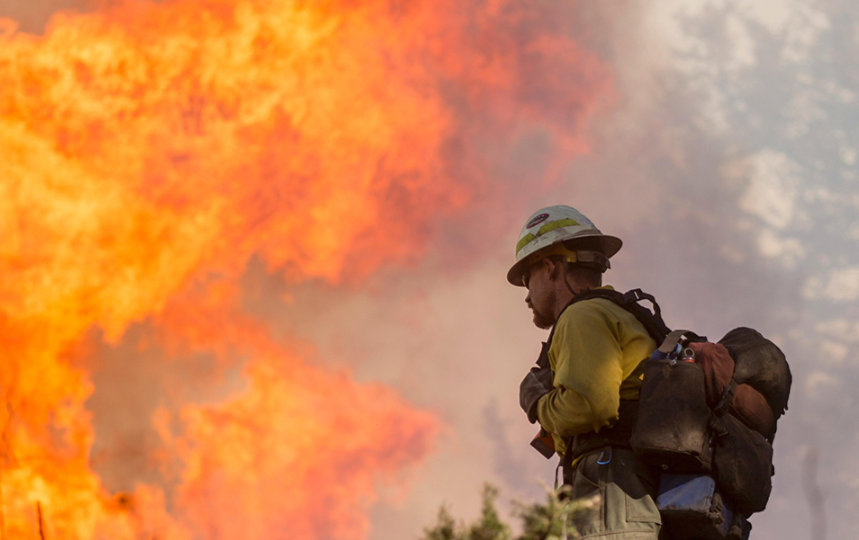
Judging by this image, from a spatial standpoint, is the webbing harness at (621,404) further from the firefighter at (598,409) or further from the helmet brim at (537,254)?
the helmet brim at (537,254)

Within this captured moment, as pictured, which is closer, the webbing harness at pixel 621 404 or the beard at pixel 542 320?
the webbing harness at pixel 621 404

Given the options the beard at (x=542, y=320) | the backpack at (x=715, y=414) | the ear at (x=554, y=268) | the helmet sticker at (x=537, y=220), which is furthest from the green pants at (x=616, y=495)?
the helmet sticker at (x=537, y=220)

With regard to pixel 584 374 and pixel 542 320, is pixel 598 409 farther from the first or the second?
pixel 542 320

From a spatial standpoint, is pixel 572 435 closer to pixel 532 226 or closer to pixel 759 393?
pixel 759 393

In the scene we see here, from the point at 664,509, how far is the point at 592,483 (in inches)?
19.8

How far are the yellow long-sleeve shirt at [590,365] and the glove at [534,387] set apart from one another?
0.14 m

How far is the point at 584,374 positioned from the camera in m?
6.79

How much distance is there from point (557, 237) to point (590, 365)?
1928mm

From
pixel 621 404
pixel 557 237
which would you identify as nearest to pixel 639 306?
pixel 621 404

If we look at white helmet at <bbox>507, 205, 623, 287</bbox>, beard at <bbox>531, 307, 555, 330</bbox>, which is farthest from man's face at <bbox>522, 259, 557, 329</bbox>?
white helmet at <bbox>507, 205, 623, 287</bbox>

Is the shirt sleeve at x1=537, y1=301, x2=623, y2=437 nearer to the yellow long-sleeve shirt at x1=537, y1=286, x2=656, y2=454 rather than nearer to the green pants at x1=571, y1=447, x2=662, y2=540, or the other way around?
the yellow long-sleeve shirt at x1=537, y1=286, x2=656, y2=454

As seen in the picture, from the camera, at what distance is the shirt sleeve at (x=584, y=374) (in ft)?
22.1

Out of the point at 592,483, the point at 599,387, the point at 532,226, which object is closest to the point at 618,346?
the point at 599,387

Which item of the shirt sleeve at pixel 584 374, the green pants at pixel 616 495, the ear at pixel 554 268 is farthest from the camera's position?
the ear at pixel 554 268
